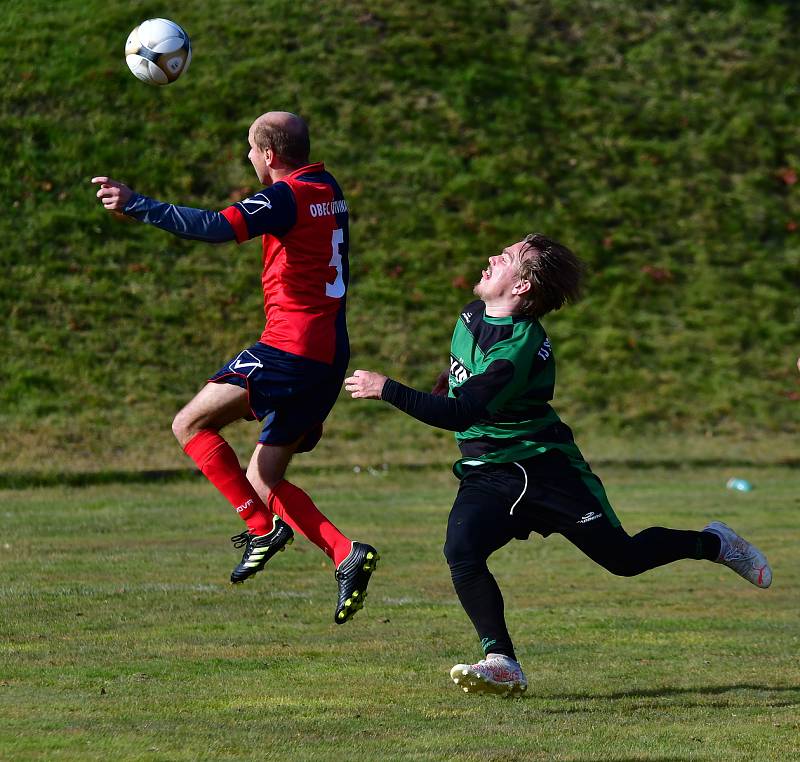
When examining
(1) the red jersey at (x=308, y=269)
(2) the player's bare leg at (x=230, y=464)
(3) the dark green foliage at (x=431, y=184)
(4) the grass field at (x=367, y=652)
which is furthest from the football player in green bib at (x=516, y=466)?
(3) the dark green foliage at (x=431, y=184)

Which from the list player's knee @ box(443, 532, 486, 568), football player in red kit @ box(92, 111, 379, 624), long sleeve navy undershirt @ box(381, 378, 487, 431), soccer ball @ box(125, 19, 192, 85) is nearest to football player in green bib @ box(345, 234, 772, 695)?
player's knee @ box(443, 532, 486, 568)

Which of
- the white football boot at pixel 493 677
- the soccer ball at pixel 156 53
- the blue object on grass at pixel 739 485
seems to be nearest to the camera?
the white football boot at pixel 493 677

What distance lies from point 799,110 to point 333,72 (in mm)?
9807

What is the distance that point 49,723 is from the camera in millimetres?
5629

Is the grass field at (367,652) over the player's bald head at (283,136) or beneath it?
beneath

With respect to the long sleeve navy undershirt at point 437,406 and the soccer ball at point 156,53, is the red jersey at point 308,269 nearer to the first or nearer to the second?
the long sleeve navy undershirt at point 437,406

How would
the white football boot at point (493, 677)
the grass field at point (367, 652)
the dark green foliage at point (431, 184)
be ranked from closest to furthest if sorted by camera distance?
the grass field at point (367, 652), the white football boot at point (493, 677), the dark green foliage at point (431, 184)

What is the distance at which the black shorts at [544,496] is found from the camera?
6.55 metres

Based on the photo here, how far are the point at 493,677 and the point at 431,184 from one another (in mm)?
20485

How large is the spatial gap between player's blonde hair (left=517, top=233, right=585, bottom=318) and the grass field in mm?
1919

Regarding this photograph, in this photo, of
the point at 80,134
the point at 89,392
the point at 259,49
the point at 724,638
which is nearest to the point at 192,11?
the point at 259,49

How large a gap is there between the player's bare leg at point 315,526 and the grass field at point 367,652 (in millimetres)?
453

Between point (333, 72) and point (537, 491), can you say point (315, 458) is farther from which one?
point (537, 491)

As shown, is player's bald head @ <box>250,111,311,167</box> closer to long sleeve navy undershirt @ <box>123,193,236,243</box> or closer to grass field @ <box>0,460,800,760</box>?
long sleeve navy undershirt @ <box>123,193,236,243</box>
